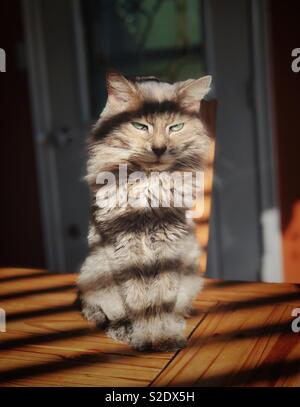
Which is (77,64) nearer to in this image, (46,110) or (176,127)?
(46,110)

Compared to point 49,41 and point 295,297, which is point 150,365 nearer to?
point 295,297

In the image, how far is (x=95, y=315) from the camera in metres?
0.87

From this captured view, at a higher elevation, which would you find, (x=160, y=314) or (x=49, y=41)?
(x=49, y=41)

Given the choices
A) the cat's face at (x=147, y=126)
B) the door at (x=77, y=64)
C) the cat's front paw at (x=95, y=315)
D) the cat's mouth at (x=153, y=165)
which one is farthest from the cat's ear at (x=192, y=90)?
A: the door at (x=77, y=64)

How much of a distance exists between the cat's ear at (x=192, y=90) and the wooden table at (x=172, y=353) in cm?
39

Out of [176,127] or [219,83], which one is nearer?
[176,127]

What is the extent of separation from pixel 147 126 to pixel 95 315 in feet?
1.14

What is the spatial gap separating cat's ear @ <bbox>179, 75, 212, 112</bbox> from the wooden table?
15.4 inches

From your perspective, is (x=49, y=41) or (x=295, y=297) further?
(x=49, y=41)

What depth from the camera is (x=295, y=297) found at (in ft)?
3.22

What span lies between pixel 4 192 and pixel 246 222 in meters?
1.19

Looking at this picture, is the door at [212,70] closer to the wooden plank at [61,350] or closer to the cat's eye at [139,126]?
the wooden plank at [61,350]

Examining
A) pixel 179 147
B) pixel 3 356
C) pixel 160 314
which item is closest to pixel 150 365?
pixel 160 314

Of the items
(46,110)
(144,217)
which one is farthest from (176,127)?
(46,110)
